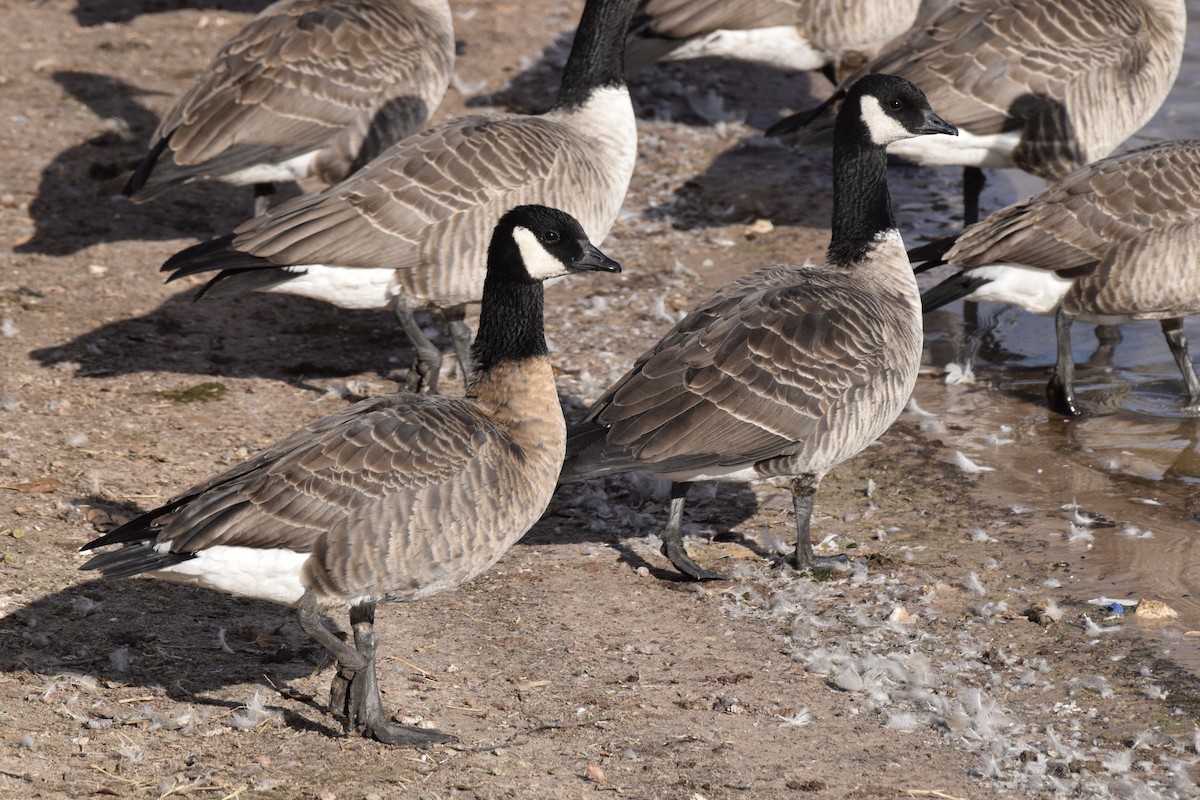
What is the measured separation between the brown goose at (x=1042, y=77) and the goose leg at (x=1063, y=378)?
1.94m

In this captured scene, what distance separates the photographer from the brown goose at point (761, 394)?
6371 millimetres

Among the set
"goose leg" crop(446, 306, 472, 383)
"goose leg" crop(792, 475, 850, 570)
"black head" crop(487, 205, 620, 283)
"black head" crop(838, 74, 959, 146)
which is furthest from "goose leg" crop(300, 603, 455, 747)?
"black head" crop(838, 74, 959, 146)

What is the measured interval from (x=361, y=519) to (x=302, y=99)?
5178mm

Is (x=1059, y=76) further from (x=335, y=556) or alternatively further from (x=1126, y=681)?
(x=335, y=556)

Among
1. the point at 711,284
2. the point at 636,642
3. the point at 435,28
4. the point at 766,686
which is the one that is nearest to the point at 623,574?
the point at 636,642

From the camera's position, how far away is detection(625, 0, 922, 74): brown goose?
11.7 meters

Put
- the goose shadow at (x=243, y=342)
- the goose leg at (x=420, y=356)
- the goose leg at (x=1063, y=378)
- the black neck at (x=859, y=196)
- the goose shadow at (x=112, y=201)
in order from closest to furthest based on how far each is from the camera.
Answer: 1. the black neck at (x=859, y=196)
2. the goose leg at (x=420, y=356)
3. the goose leg at (x=1063, y=378)
4. the goose shadow at (x=243, y=342)
5. the goose shadow at (x=112, y=201)

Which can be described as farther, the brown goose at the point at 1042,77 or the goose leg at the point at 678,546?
the brown goose at the point at 1042,77

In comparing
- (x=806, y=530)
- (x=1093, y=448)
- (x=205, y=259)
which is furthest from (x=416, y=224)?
(x=1093, y=448)

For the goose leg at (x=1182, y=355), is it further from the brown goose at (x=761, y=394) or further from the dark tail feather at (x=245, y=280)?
the dark tail feather at (x=245, y=280)

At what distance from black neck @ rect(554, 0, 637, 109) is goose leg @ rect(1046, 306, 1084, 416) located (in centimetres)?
327

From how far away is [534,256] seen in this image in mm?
5910

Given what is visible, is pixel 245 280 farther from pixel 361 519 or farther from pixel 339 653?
pixel 339 653

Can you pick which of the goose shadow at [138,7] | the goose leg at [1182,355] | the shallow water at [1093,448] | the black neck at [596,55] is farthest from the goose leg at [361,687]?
the goose shadow at [138,7]
